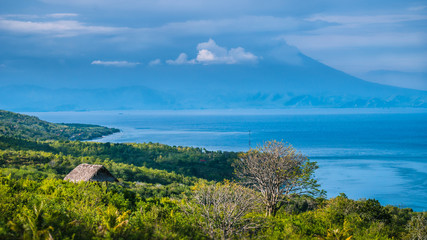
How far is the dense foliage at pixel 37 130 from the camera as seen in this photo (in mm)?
129875

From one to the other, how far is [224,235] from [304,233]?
5.46 metres

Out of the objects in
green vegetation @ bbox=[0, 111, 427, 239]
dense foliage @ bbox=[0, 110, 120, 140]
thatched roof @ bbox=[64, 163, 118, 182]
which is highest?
dense foliage @ bbox=[0, 110, 120, 140]

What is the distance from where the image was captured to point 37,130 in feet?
481

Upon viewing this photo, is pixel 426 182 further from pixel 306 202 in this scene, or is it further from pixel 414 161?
pixel 306 202

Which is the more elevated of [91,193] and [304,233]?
[91,193]

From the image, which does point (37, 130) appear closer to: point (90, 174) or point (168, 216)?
point (90, 174)

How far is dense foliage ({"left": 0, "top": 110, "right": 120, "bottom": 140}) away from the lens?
426ft

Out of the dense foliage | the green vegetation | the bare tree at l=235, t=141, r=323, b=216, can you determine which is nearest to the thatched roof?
the green vegetation

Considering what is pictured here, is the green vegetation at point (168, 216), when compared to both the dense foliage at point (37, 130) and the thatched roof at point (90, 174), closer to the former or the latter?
the thatched roof at point (90, 174)

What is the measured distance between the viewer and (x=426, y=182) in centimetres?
7919

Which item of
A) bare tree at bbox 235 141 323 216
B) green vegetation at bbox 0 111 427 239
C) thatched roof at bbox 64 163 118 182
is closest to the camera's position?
green vegetation at bbox 0 111 427 239

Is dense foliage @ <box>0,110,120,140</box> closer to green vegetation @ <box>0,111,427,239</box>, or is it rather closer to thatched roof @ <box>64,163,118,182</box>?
thatched roof @ <box>64,163,118,182</box>

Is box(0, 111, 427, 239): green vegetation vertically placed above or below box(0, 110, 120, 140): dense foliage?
below

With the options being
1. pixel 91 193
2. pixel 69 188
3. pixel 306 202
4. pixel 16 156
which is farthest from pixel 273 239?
pixel 16 156
